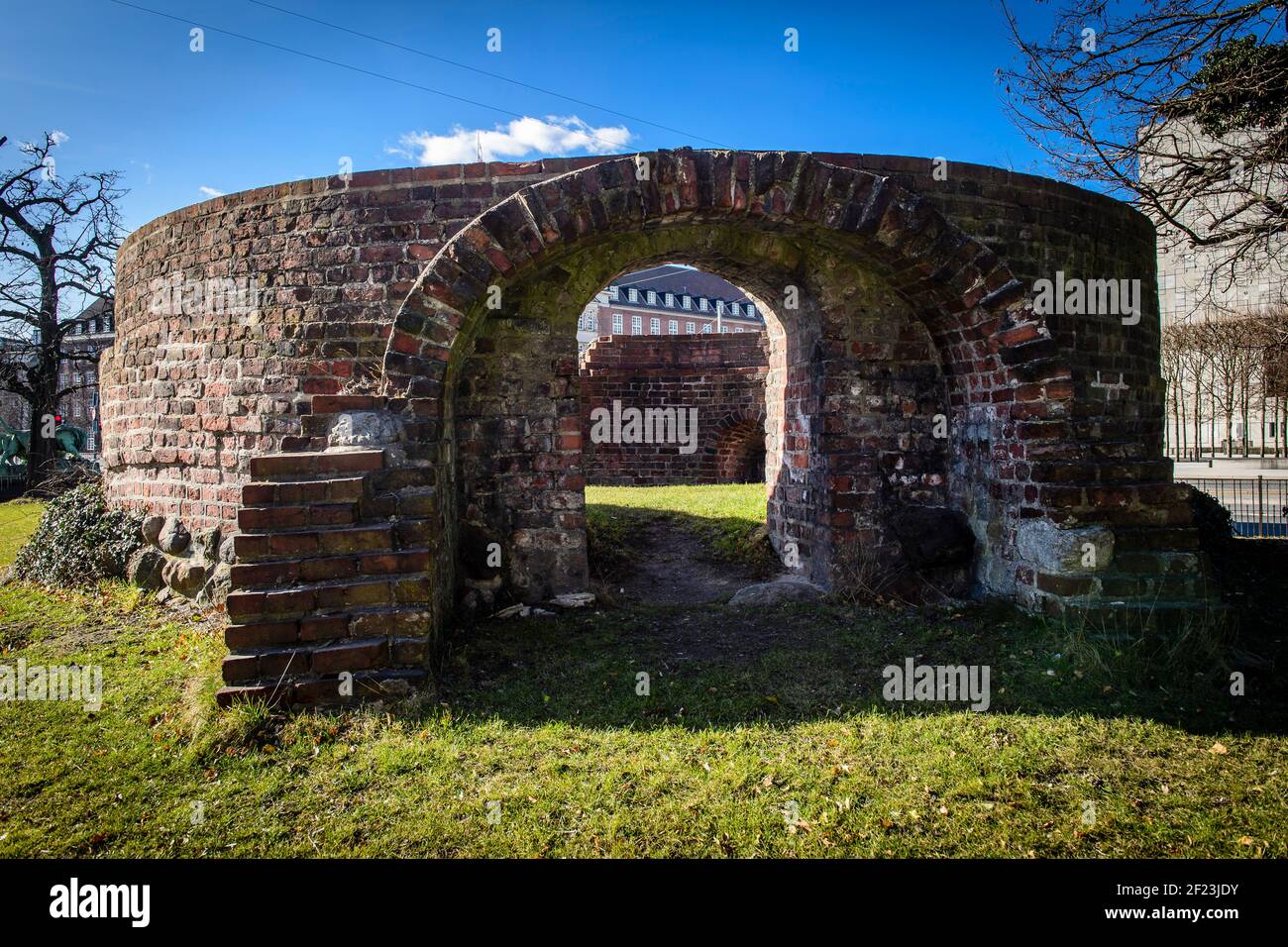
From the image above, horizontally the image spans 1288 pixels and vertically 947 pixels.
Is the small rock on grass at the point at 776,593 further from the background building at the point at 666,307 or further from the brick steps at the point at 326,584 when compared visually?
the background building at the point at 666,307

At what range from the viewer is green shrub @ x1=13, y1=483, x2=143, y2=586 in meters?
6.84

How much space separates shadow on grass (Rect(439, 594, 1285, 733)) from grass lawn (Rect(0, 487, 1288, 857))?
0.02 metres

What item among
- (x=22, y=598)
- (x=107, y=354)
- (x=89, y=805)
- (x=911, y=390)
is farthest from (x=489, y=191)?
(x=22, y=598)

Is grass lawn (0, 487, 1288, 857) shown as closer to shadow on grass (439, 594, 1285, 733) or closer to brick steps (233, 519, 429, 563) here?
shadow on grass (439, 594, 1285, 733)

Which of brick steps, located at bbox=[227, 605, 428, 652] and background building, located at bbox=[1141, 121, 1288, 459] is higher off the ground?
background building, located at bbox=[1141, 121, 1288, 459]

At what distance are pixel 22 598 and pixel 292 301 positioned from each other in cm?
416

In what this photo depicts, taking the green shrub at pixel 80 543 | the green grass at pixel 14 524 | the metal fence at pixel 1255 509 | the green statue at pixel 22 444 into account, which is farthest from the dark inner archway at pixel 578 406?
the green statue at pixel 22 444

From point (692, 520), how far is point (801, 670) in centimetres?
424

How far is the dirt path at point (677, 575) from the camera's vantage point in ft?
21.1

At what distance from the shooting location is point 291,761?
338 cm

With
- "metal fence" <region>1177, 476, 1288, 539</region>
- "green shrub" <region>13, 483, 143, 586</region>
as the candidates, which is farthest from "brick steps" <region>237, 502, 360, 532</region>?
"metal fence" <region>1177, 476, 1288, 539</region>

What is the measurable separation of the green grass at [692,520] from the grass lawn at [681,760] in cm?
232
